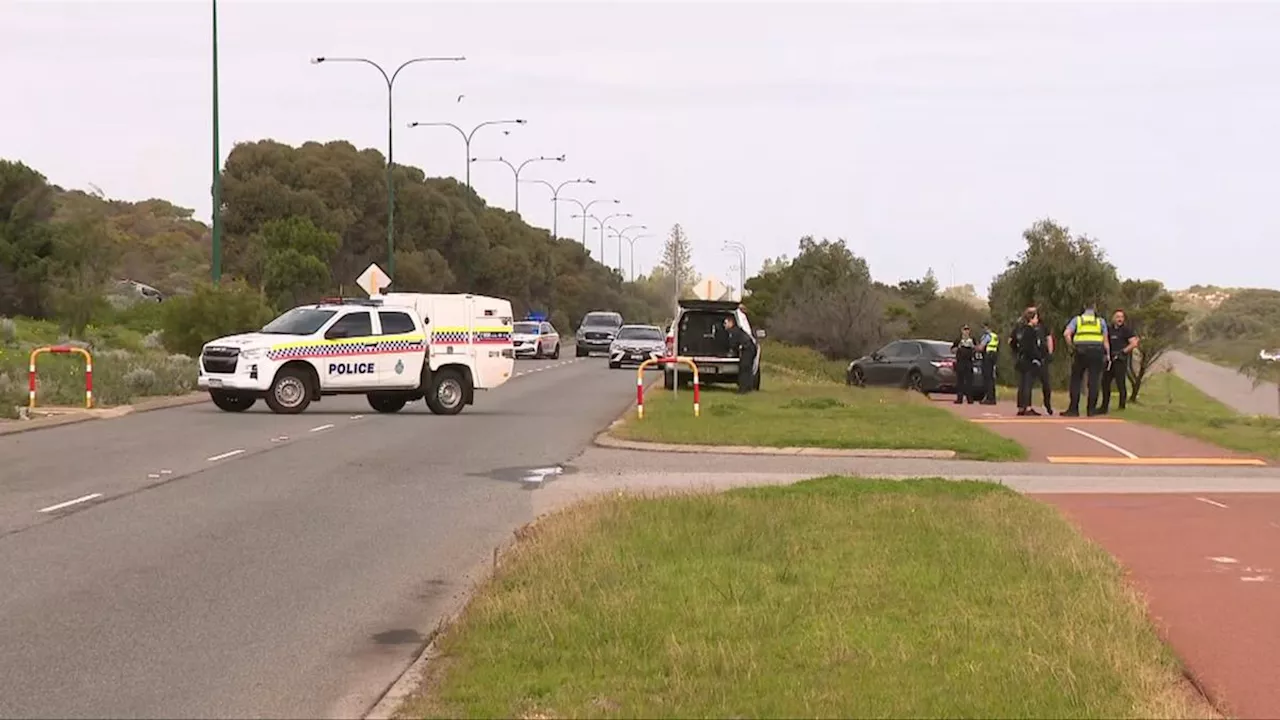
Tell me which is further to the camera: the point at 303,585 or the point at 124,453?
the point at 124,453

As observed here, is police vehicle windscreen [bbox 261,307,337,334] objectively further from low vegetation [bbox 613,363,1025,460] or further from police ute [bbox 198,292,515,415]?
low vegetation [bbox 613,363,1025,460]

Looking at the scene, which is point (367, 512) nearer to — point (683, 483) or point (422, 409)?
point (683, 483)

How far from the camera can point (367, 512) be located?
45.7 feet

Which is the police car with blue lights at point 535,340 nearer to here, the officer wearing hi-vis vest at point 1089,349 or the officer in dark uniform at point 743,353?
the officer in dark uniform at point 743,353

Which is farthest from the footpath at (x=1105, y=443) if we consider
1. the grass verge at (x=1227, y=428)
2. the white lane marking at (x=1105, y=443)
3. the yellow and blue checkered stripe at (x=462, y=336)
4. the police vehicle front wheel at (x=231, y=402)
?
the police vehicle front wheel at (x=231, y=402)

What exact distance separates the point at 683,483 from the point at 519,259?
85.5 m

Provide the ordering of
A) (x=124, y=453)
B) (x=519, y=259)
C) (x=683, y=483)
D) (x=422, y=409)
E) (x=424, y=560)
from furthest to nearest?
(x=519, y=259) < (x=422, y=409) < (x=124, y=453) < (x=683, y=483) < (x=424, y=560)

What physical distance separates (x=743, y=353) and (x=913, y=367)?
7.15 meters

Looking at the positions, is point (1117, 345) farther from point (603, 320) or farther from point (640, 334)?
point (603, 320)

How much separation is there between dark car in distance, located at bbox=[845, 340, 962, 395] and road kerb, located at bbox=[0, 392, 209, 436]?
53.7 feet

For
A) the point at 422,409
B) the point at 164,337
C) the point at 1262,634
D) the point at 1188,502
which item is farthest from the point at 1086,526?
the point at 164,337

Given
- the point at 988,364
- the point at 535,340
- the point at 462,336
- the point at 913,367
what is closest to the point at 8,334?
the point at 462,336

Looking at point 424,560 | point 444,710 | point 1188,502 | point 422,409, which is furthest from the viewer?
point 422,409

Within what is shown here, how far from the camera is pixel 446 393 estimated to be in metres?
27.6
